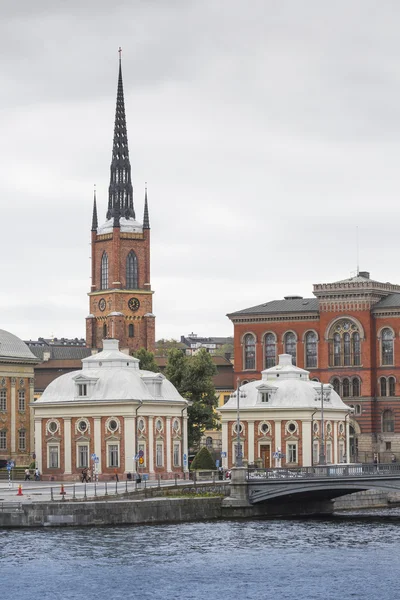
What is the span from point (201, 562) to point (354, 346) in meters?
92.8

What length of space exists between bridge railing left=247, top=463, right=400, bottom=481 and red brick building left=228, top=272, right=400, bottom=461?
6064 cm

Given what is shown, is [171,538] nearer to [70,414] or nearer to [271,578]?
[271,578]

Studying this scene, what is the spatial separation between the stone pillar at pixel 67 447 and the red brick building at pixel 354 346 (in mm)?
50987

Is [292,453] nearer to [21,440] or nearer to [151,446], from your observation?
[151,446]

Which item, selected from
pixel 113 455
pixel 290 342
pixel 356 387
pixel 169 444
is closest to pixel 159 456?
pixel 169 444

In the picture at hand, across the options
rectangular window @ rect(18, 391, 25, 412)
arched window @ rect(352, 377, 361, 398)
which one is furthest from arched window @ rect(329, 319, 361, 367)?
rectangular window @ rect(18, 391, 25, 412)

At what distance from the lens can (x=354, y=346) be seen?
183 m

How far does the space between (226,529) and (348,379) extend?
77412mm

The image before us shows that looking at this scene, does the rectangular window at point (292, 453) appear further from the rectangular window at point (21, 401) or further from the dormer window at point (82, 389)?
the rectangular window at point (21, 401)

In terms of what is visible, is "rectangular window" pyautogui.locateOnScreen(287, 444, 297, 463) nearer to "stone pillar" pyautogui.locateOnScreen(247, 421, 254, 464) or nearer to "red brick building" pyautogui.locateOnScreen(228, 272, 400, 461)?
"stone pillar" pyautogui.locateOnScreen(247, 421, 254, 464)

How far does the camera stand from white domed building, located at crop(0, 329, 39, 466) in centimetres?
15912

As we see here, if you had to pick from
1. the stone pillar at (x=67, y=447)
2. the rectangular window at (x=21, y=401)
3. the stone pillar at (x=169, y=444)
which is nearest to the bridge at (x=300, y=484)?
the stone pillar at (x=169, y=444)

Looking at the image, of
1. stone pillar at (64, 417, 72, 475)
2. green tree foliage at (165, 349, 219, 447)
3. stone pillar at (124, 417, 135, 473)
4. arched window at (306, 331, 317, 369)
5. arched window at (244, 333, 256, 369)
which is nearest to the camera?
stone pillar at (124, 417, 135, 473)

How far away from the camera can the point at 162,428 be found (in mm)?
Answer: 138250
